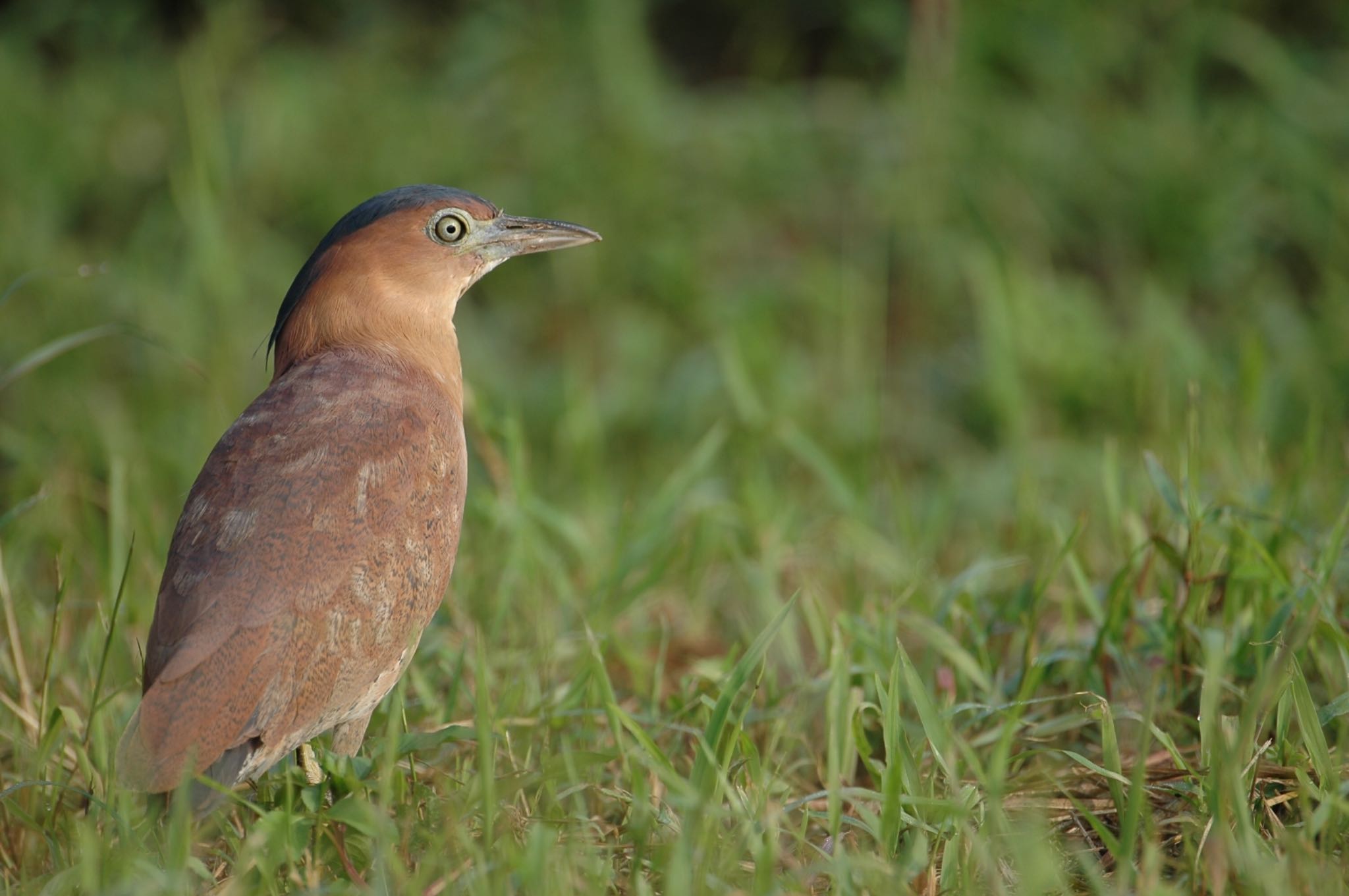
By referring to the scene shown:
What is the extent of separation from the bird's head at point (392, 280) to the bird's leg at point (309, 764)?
872 mm

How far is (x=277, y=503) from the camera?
2773mm

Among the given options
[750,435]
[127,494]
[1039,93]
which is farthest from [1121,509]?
[1039,93]

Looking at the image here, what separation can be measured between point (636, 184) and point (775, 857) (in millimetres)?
4619

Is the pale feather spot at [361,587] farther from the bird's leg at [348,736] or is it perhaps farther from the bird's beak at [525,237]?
the bird's beak at [525,237]

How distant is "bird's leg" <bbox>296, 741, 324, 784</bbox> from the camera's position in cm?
302

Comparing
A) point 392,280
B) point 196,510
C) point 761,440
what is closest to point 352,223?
point 392,280

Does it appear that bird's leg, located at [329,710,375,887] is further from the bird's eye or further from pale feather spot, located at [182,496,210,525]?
the bird's eye

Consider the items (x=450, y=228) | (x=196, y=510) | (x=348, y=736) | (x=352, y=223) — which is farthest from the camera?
(x=450, y=228)

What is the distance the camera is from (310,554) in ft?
8.97

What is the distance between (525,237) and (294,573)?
1279 millimetres

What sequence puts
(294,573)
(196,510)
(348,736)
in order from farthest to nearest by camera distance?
1. (348,736)
2. (196,510)
3. (294,573)

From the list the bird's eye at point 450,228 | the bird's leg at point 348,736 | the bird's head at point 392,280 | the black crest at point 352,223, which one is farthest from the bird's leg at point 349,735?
the bird's eye at point 450,228

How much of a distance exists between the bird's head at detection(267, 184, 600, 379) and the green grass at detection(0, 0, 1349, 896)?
0.41 metres

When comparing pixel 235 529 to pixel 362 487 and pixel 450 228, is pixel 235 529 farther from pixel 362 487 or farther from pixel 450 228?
pixel 450 228
